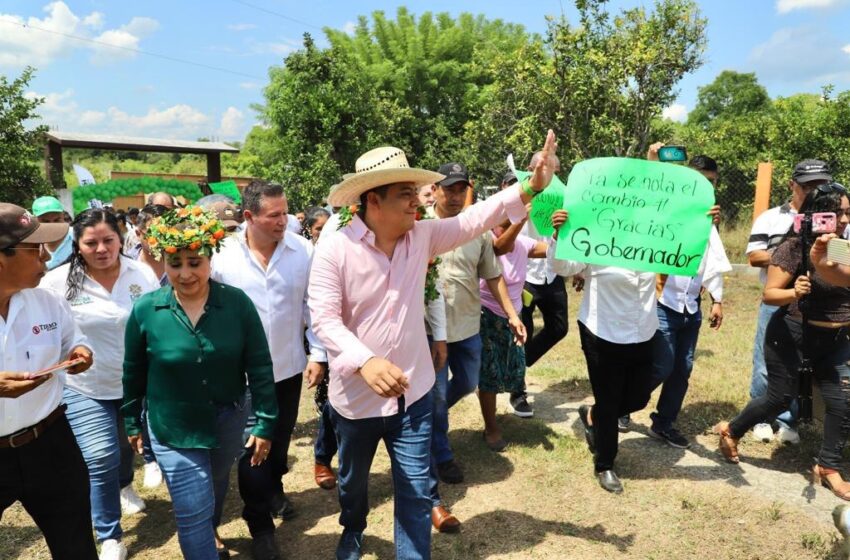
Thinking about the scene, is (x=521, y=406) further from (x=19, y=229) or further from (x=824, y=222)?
(x=19, y=229)

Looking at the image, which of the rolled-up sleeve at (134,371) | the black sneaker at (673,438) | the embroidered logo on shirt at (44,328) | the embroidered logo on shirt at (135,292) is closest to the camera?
the embroidered logo on shirt at (44,328)

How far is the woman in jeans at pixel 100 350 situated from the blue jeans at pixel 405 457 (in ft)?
4.81

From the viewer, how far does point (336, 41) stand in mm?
31828

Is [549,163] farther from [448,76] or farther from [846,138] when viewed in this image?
[448,76]

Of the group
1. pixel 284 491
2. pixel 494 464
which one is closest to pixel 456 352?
pixel 494 464

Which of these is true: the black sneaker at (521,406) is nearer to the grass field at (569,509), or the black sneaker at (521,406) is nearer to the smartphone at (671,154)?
the grass field at (569,509)

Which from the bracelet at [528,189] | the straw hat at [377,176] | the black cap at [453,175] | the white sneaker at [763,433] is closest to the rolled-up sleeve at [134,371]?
the straw hat at [377,176]

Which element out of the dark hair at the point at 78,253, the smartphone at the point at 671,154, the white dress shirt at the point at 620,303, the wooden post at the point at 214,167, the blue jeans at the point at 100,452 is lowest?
the blue jeans at the point at 100,452

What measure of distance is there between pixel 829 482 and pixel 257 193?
13.7 feet

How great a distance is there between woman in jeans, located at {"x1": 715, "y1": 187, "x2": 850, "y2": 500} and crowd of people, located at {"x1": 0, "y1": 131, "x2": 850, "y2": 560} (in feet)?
0.04

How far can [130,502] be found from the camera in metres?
4.14

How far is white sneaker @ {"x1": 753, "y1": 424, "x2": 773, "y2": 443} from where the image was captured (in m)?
4.84

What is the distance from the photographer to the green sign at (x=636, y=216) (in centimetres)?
358

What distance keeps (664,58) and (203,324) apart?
390 inches
